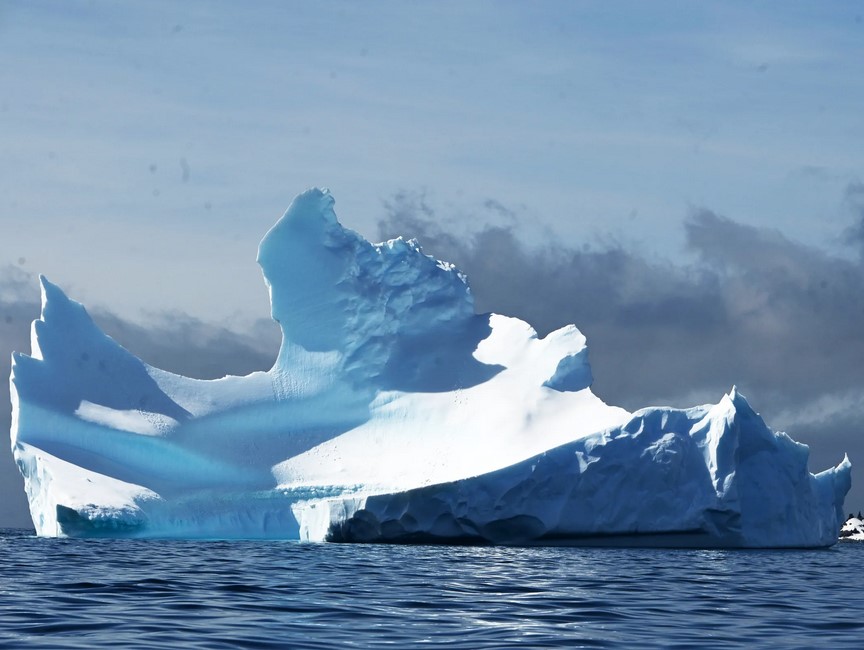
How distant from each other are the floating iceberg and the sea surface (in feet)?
13.8

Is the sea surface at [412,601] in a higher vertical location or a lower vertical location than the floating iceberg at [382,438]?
lower

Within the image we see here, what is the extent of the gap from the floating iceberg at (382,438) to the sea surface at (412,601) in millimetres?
4204

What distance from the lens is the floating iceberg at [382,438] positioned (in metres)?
25.5

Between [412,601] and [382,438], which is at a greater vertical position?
[382,438]

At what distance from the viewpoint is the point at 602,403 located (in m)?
28.3

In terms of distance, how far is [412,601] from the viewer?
508 inches

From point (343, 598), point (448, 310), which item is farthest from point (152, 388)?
point (343, 598)

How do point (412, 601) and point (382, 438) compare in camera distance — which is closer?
point (412, 601)

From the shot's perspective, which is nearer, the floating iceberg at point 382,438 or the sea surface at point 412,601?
the sea surface at point 412,601

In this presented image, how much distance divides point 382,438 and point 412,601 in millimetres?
17957

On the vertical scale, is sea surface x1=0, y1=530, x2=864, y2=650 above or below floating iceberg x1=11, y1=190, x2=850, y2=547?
below

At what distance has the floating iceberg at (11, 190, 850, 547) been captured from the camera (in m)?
25.5

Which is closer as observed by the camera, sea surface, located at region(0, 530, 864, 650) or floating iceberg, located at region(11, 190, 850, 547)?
sea surface, located at region(0, 530, 864, 650)

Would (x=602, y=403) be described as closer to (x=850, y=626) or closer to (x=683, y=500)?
(x=683, y=500)
